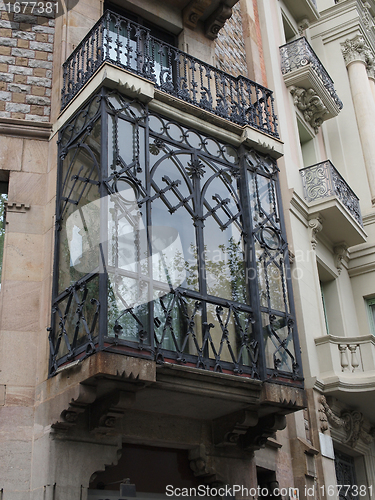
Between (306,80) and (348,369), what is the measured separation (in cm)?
690

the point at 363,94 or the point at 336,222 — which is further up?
the point at 363,94

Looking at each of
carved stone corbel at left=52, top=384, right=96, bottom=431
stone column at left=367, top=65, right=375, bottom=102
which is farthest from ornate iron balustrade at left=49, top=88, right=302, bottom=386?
stone column at left=367, top=65, right=375, bottom=102

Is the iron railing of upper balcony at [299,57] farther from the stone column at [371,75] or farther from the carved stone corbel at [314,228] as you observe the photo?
the carved stone corbel at [314,228]

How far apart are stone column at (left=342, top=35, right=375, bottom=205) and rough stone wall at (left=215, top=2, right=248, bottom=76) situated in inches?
164

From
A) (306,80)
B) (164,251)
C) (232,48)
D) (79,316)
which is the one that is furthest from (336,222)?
(79,316)

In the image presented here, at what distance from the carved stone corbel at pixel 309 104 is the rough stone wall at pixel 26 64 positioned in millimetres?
6841

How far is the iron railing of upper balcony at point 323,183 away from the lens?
13.6 metres

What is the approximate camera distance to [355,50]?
699 inches

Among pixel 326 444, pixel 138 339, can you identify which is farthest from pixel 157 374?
pixel 326 444

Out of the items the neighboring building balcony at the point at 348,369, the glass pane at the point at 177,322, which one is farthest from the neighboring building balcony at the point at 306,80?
the glass pane at the point at 177,322

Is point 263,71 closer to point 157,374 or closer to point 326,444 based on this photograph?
point 326,444

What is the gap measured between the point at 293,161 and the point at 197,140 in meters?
4.85

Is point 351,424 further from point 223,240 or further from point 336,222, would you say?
point 223,240

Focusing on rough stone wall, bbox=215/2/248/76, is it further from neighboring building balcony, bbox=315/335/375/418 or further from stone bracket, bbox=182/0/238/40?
neighboring building balcony, bbox=315/335/375/418
